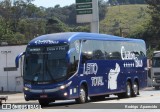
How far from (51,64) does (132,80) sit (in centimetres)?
934

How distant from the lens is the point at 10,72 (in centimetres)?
5375

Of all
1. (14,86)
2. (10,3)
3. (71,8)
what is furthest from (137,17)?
(14,86)

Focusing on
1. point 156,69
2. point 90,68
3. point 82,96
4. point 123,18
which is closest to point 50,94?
point 82,96

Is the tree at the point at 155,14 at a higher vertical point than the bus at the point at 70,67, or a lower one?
higher

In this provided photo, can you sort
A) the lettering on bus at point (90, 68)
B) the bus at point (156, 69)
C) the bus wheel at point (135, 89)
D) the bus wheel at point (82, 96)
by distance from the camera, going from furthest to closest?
the bus at point (156, 69) → the bus wheel at point (135, 89) → the lettering on bus at point (90, 68) → the bus wheel at point (82, 96)

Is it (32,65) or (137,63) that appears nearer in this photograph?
(32,65)

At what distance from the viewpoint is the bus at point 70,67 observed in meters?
A: 23.0

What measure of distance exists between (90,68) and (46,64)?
313 centimetres

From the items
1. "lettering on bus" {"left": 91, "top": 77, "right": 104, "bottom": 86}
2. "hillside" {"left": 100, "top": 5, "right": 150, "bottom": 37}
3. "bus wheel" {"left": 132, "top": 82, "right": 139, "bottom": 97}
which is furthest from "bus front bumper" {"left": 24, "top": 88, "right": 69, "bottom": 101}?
"hillside" {"left": 100, "top": 5, "right": 150, "bottom": 37}

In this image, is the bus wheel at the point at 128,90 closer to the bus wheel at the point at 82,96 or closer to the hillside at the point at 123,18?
the bus wheel at the point at 82,96

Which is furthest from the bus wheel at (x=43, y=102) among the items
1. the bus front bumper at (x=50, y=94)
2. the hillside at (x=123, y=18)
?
the hillside at (x=123, y=18)

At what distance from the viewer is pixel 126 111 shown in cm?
1880

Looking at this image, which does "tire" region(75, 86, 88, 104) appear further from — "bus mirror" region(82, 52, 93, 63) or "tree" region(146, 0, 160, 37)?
"tree" region(146, 0, 160, 37)

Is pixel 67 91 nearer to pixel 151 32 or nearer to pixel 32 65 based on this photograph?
pixel 32 65
